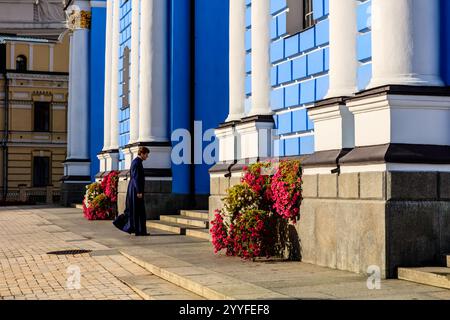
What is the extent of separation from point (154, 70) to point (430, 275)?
38.1 ft

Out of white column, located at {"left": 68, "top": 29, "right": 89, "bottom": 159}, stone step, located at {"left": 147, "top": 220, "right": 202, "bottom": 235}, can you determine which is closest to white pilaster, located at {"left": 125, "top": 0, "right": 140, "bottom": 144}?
stone step, located at {"left": 147, "top": 220, "right": 202, "bottom": 235}

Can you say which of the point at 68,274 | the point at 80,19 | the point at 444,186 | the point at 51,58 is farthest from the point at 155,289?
the point at 51,58

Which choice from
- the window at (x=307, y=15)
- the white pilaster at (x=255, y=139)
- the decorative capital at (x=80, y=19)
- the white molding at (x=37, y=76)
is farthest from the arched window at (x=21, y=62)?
the window at (x=307, y=15)

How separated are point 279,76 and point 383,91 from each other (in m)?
3.68

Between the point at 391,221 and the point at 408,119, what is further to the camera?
the point at 408,119

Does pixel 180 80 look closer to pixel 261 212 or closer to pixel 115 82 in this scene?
pixel 115 82

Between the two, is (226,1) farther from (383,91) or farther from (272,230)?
(383,91)

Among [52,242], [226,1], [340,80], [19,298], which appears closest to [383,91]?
[340,80]

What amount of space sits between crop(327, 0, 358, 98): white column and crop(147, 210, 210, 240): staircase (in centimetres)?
458

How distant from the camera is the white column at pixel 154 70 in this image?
17.6 metres

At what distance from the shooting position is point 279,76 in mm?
11492

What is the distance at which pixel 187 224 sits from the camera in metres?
15.2

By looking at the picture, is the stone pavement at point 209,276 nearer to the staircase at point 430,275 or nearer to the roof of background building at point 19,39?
the staircase at point 430,275

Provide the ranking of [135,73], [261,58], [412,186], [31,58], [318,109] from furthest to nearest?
[31,58] → [135,73] → [261,58] → [318,109] → [412,186]
